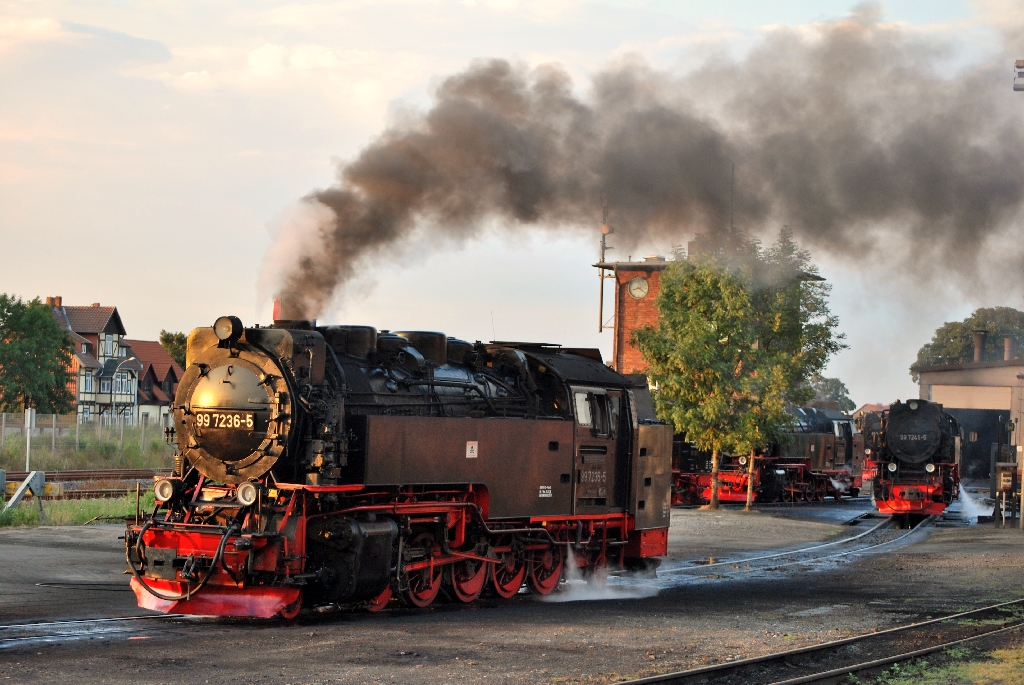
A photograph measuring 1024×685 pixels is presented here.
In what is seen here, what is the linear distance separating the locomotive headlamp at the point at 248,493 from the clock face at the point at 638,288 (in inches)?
1893

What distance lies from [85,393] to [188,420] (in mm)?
69730

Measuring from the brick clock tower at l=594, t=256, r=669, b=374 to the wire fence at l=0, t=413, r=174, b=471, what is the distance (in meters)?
24.4

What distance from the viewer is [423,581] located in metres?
12.1

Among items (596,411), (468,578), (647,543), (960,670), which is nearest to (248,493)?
(468,578)

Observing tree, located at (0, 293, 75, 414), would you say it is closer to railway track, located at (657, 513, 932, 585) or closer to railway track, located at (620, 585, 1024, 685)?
railway track, located at (657, 513, 932, 585)

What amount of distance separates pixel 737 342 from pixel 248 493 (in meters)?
22.0

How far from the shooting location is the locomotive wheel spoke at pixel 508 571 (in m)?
13.3

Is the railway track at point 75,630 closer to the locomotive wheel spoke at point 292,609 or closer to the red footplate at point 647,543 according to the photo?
the locomotive wheel spoke at point 292,609

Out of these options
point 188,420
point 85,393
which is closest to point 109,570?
point 188,420

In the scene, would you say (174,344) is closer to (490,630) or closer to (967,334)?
(967,334)

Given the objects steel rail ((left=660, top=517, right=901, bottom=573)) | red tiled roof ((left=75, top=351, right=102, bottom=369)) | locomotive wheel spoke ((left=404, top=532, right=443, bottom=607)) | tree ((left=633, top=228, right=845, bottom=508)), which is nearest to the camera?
locomotive wheel spoke ((left=404, top=532, right=443, bottom=607))

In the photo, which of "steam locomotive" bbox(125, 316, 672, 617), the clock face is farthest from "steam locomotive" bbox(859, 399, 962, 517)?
the clock face

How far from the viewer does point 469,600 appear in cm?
1291

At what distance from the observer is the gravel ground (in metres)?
8.54
